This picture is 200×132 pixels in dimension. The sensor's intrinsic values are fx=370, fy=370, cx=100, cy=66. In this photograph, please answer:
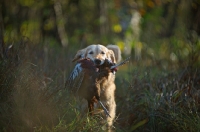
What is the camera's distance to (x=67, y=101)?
14.8 ft

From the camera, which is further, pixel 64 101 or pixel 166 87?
pixel 166 87

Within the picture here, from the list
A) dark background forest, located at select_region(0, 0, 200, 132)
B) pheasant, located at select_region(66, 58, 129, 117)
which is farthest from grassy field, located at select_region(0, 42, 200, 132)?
pheasant, located at select_region(66, 58, 129, 117)

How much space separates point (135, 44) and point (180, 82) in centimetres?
607

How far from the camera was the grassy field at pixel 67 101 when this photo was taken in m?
3.96

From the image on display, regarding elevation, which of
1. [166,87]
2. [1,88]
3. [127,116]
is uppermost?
[1,88]

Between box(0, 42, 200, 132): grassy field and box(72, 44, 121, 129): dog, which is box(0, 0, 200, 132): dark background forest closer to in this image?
box(0, 42, 200, 132): grassy field

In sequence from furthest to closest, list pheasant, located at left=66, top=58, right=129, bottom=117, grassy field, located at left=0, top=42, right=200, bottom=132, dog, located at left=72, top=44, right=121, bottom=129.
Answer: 1. dog, located at left=72, top=44, right=121, bottom=129
2. pheasant, located at left=66, top=58, right=129, bottom=117
3. grassy field, located at left=0, top=42, right=200, bottom=132

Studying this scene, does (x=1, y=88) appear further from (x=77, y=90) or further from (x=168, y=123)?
(x=168, y=123)

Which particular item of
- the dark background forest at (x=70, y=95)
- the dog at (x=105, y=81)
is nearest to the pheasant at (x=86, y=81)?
the dark background forest at (x=70, y=95)

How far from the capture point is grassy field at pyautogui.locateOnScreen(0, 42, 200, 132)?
3955 mm

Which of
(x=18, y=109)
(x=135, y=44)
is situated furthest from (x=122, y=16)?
(x=18, y=109)

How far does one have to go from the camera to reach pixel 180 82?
18.8 feet

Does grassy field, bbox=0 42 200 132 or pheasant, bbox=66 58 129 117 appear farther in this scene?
pheasant, bbox=66 58 129 117

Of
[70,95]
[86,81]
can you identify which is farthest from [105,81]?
[86,81]
